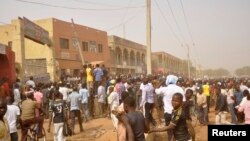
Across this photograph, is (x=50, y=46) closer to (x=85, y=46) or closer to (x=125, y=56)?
(x=85, y=46)

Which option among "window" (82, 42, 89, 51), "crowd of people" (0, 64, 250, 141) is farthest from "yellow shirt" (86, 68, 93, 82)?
"window" (82, 42, 89, 51)

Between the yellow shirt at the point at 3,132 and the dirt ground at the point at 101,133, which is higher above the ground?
the yellow shirt at the point at 3,132

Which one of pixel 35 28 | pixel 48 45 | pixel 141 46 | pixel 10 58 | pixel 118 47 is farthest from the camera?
pixel 141 46

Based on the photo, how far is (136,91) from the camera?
16.5m

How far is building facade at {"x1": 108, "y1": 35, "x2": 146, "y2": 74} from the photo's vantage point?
135ft

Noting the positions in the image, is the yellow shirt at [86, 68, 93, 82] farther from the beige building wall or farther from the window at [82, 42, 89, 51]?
the window at [82, 42, 89, 51]

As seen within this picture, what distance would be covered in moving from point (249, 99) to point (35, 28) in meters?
17.7

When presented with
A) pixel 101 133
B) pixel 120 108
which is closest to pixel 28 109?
pixel 120 108

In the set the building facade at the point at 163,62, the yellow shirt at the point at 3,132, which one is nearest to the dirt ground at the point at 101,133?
the yellow shirt at the point at 3,132

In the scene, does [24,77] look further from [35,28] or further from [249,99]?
[249,99]

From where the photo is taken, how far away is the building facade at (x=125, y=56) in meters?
41.1

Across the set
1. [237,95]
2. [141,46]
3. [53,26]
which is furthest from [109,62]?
[237,95]

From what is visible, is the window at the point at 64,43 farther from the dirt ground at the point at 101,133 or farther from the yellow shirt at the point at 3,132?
the yellow shirt at the point at 3,132

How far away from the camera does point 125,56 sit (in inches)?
1854
